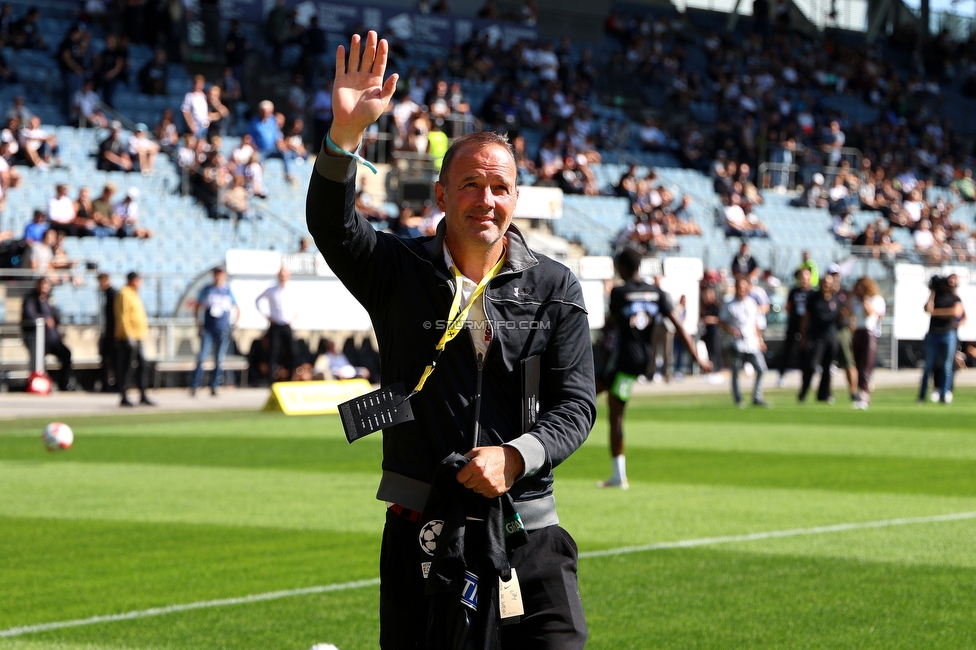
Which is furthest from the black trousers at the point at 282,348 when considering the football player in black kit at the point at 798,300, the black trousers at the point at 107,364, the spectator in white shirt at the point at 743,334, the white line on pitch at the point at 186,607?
the white line on pitch at the point at 186,607

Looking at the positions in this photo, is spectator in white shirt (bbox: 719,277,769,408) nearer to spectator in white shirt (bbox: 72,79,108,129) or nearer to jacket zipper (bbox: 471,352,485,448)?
spectator in white shirt (bbox: 72,79,108,129)

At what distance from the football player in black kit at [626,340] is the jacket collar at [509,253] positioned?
8.94 meters

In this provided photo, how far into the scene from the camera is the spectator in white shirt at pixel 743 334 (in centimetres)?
2423

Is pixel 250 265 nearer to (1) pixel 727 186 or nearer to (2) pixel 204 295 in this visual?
(2) pixel 204 295

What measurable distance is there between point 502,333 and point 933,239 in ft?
129

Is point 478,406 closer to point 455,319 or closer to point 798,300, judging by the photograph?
point 455,319

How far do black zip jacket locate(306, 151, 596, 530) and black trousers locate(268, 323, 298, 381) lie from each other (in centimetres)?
2115

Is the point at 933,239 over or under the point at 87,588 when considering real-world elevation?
over

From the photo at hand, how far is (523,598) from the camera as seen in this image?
4094mm

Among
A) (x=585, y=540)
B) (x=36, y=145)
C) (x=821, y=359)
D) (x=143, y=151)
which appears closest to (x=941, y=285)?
(x=821, y=359)

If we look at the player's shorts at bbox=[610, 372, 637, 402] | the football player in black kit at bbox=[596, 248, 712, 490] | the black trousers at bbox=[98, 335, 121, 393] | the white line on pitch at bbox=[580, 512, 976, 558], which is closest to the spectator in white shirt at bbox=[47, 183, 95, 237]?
the black trousers at bbox=[98, 335, 121, 393]

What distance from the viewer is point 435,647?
3932mm

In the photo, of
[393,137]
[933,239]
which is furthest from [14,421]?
[933,239]

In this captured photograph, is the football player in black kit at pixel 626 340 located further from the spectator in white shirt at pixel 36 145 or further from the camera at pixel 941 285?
the spectator in white shirt at pixel 36 145
